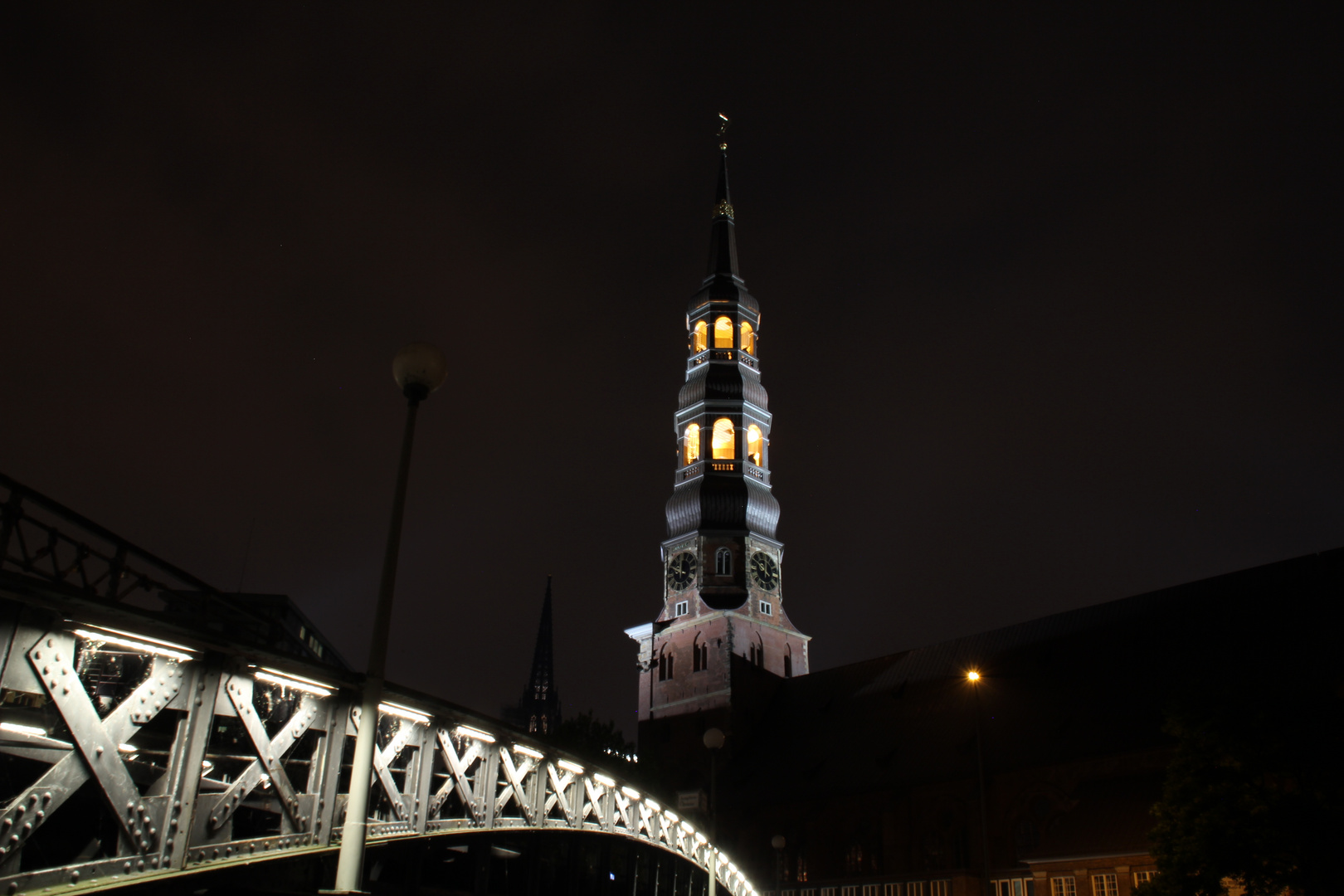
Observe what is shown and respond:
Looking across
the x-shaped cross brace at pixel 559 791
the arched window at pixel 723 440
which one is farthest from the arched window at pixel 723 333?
the x-shaped cross brace at pixel 559 791

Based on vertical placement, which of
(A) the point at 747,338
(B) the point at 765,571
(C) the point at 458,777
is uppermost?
(A) the point at 747,338

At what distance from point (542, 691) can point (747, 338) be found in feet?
397

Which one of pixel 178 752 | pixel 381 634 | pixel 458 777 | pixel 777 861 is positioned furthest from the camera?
pixel 777 861

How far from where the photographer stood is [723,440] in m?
72.9

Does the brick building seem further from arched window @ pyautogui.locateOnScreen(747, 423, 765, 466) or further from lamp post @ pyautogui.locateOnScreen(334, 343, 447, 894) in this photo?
lamp post @ pyautogui.locateOnScreen(334, 343, 447, 894)

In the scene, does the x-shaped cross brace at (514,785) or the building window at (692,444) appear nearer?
the x-shaped cross brace at (514,785)

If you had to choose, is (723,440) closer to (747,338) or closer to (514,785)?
(747,338)

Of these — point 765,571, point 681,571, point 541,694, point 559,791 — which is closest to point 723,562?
point 765,571

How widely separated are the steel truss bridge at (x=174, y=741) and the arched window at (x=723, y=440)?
5596 centimetres

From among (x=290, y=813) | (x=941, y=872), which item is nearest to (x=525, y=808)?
(x=290, y=813)

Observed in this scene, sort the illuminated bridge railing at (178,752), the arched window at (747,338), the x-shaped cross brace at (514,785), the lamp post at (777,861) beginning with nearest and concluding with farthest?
the illuminated bridge railing at (178,752) < the x-shaped cross brace at (514,785) < the lamp post at (777,861) < the arched window at (747,338)

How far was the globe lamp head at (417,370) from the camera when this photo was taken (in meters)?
10.1

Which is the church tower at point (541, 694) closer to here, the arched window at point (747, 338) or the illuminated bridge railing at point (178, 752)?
the arched window at point (747, 338)

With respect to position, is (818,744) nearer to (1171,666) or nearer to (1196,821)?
(1171,666)
